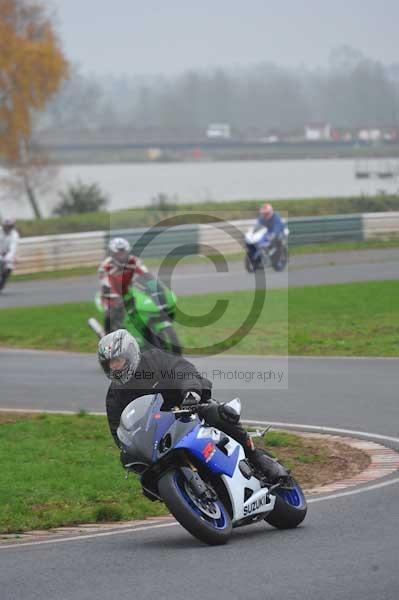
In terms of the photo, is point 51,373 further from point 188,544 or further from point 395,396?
point 188,544

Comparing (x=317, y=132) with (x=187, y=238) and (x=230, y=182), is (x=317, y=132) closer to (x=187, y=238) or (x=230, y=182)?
(x=230, y=182)

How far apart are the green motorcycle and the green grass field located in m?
2.34

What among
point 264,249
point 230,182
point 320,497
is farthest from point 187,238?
point 230,182

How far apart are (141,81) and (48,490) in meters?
101

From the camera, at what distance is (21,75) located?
51.2 meters

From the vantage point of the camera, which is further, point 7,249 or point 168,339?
point 7,249

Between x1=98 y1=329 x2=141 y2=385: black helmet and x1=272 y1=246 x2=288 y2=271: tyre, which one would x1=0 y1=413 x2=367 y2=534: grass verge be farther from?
x1=272 y1=246 x2=288 y2=271: tyre

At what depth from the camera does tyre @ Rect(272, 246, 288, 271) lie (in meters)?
28.7

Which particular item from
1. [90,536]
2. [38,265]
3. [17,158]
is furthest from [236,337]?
[17,158]

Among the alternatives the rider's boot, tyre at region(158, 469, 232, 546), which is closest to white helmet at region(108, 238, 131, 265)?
the rider's boot

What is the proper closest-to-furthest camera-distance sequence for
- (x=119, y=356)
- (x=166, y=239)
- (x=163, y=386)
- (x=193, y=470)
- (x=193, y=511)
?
1. (x=193, y=511)
2. (x=193, y=470)
3. (x=119, y=356)
4. (x=163, y=386)
5. (x=166, y=239)

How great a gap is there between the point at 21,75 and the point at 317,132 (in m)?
12.9

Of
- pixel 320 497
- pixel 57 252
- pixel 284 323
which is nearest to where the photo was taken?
pixel 320 497

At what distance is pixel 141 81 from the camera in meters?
108
